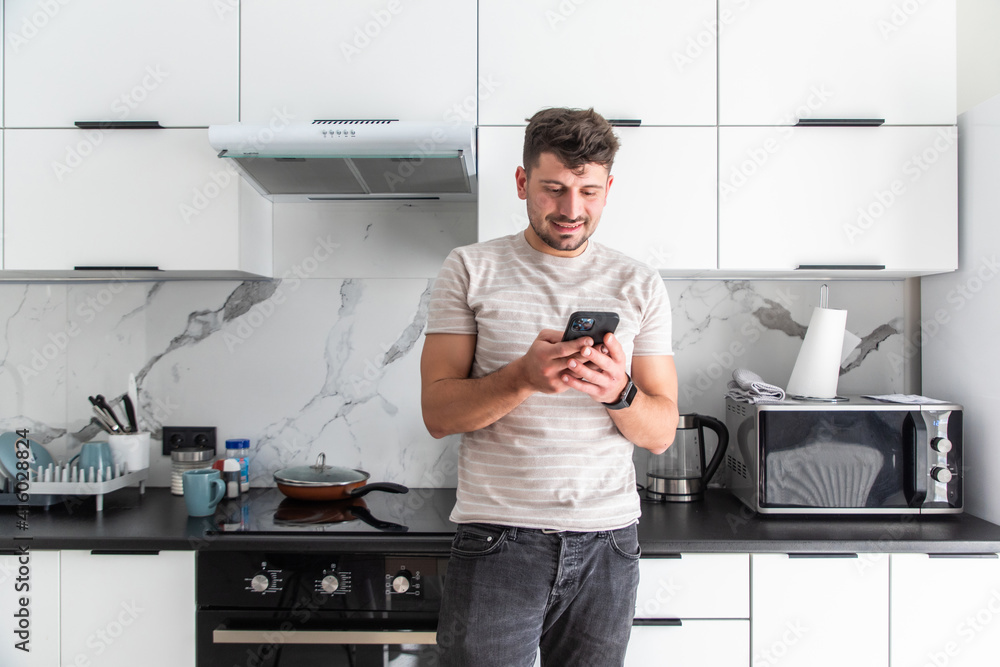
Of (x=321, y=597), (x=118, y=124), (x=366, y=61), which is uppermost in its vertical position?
(x=366, y=61)

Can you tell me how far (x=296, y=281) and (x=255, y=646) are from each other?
104 centimetres

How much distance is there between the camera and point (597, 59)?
1.67 metres

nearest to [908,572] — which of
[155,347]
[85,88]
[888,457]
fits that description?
[888,457]

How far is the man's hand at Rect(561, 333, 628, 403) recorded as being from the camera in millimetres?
930

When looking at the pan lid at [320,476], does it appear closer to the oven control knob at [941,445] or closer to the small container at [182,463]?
the small container at [182,463]

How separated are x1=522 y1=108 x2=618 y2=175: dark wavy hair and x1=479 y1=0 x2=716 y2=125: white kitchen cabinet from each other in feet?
2.02

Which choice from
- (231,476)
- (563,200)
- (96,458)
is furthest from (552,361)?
(96,458)

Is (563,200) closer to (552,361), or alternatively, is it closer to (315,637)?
(552,361)

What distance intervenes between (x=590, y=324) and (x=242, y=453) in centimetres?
140

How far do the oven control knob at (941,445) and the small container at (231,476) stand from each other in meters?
1.87

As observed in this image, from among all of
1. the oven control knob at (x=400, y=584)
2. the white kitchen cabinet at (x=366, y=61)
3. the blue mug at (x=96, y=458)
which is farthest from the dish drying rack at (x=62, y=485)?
the white kitchen cabinet at (x=366, y=61)

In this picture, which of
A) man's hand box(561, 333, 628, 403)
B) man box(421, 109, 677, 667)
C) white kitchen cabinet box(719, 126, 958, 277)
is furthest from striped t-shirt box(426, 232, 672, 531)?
white kitchen cabinet box(719, 126, 958, 277)

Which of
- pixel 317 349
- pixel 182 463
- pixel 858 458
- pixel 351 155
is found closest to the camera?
pixel 351 155

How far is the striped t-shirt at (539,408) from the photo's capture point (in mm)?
1055
